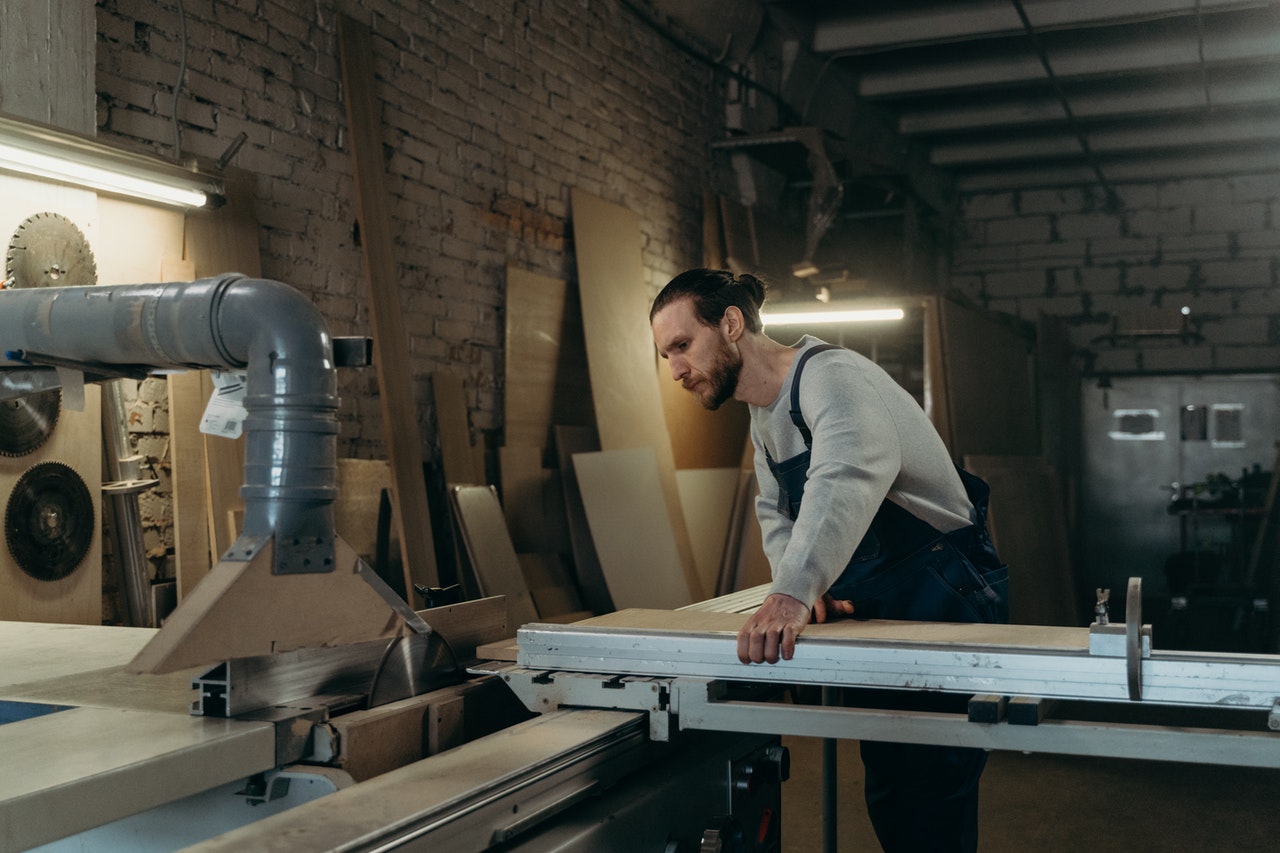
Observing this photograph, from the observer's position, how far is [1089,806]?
13.8 ft

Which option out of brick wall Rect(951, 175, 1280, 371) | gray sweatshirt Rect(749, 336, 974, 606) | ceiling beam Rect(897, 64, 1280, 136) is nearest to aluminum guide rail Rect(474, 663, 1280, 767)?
gray sweatshirt Rect(749, 336, 974, 606)

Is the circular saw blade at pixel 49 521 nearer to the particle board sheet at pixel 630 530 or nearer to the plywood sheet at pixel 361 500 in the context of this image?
the plywood sheet at pixel 361 500

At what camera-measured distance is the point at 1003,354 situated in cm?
741

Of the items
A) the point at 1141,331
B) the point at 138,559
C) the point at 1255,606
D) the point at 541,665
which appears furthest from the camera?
the point at 1141,331

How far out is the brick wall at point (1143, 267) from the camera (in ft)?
28.4

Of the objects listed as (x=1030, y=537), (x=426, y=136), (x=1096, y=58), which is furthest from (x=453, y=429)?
(x=1096, y=58)

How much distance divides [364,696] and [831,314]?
4.78m

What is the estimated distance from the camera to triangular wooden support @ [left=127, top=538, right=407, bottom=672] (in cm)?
133

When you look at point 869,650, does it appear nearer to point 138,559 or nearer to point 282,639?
point 282,639

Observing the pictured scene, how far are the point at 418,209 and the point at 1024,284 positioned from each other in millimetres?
5982

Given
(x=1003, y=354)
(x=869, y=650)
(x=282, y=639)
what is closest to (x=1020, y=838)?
(x=869, y=650)

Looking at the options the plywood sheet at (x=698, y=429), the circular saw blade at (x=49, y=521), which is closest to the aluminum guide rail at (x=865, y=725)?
the circular saw blade at (x=49, y=521)

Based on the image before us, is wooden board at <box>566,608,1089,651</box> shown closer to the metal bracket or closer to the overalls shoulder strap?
the metal bracket

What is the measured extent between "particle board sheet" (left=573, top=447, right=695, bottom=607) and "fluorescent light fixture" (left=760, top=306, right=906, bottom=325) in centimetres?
121
